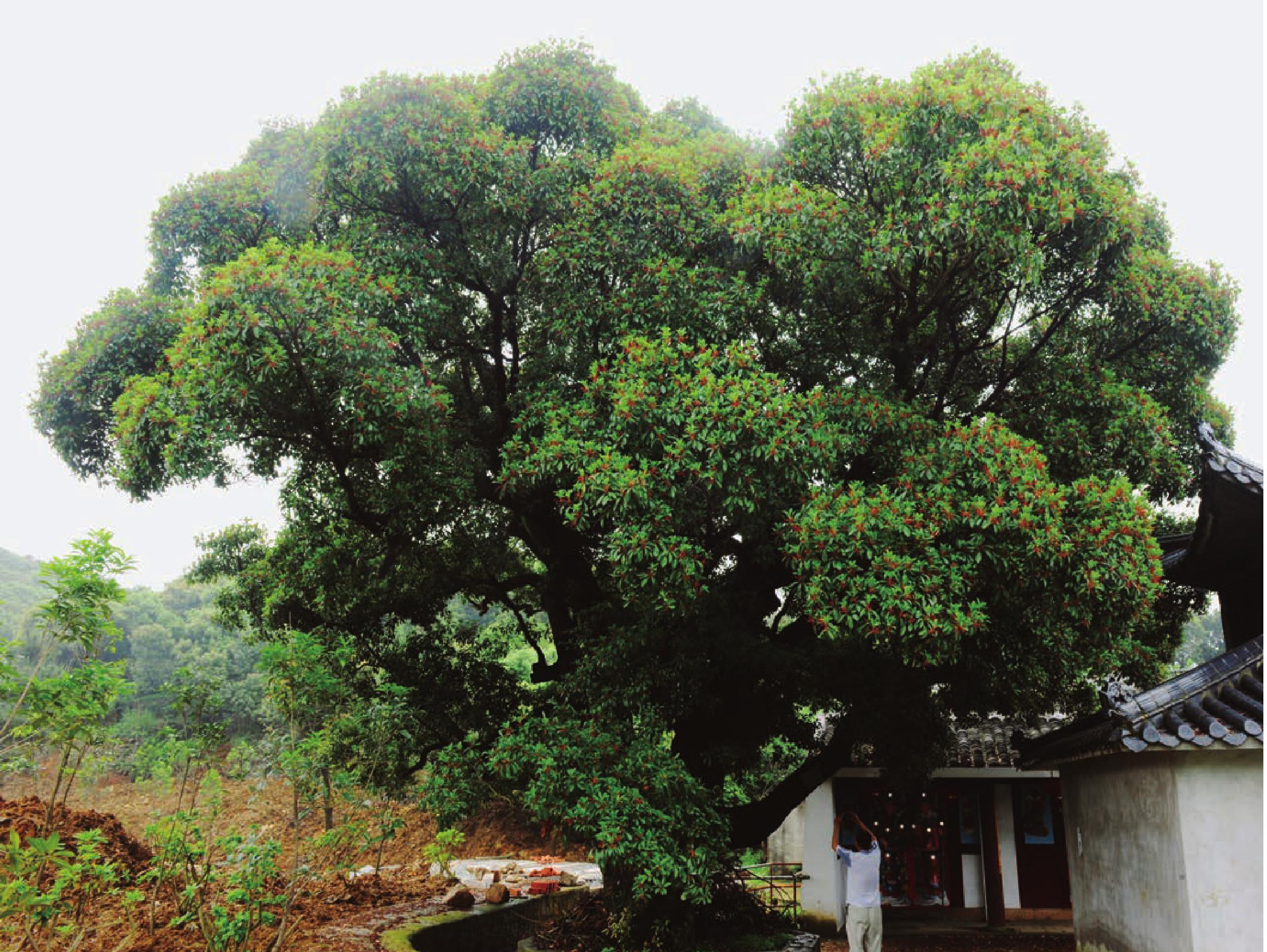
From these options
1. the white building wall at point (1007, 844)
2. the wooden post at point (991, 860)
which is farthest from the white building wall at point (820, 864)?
the white building wall at point (1007, 844)

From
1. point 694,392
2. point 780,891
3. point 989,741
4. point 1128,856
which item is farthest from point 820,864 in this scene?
point 694,392

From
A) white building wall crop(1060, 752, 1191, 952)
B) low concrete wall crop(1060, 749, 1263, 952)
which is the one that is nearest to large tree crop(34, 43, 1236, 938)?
white building wall crop(1060, 752, 1191, 952)

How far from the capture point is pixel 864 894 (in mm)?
8195

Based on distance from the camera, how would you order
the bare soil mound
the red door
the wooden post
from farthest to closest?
1. the red door
2. the wooden post
3. the bare soil mound

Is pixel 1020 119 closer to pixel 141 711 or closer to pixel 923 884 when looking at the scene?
pixel 923 884

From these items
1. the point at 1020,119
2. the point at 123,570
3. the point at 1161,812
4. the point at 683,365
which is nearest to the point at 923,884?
the point at 1161,812

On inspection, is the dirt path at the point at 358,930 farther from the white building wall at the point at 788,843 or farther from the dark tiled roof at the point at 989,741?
the white building wall at the point at 788,843

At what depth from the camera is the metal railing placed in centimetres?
1144

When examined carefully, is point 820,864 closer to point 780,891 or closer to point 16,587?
point 780,891

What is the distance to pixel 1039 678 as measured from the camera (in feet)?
31.0

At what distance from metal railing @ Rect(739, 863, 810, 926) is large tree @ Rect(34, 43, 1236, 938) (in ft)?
6.79

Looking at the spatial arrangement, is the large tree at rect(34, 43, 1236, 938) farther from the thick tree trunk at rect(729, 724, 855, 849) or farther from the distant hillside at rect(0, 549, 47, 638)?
the distant hillside at rect(0, 549, 47, 638)

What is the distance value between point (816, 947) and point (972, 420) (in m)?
6.24

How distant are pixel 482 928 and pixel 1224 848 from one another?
25.4 feet
